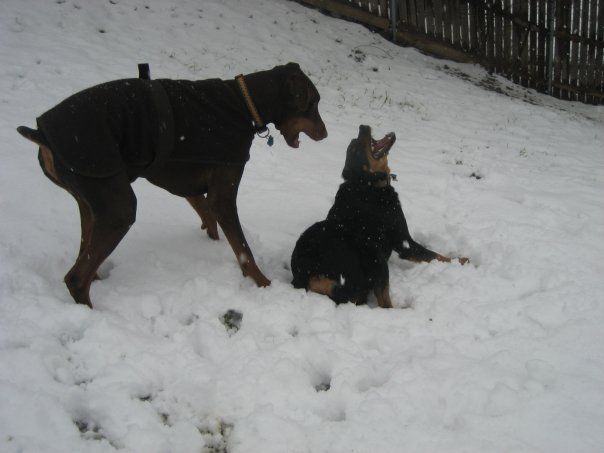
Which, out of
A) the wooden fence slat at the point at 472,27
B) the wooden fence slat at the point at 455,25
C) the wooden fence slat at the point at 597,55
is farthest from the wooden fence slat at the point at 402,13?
the wooden fence slat at the point at 597,55

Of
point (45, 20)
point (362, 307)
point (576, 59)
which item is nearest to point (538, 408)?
point (362, 307)

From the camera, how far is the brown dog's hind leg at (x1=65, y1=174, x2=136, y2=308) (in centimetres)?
294

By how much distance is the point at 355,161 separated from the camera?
12.9 ft

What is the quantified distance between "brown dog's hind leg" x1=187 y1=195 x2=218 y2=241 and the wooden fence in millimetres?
8103

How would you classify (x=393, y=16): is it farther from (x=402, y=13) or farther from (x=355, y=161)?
(x=355, y=161)

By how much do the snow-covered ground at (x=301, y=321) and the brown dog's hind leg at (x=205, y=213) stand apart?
0.12 metres

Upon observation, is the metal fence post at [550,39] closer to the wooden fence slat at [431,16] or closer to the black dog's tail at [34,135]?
the wooden fence slat at [431,16]

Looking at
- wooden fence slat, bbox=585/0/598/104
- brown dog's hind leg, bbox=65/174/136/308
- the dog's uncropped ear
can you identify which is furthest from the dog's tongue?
wooden fence slat, bbox=585/0/598/104

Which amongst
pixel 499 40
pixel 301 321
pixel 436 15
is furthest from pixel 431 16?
pixel 301 321

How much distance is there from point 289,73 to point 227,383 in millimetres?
2180

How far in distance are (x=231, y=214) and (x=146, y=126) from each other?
868 millimetres

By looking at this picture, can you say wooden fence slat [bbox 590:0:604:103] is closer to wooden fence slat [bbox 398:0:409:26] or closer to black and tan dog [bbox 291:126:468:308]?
wooden fence slat [bbox 398:0:409:26]

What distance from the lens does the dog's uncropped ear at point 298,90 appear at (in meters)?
3.49

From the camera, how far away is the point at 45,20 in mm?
7574
